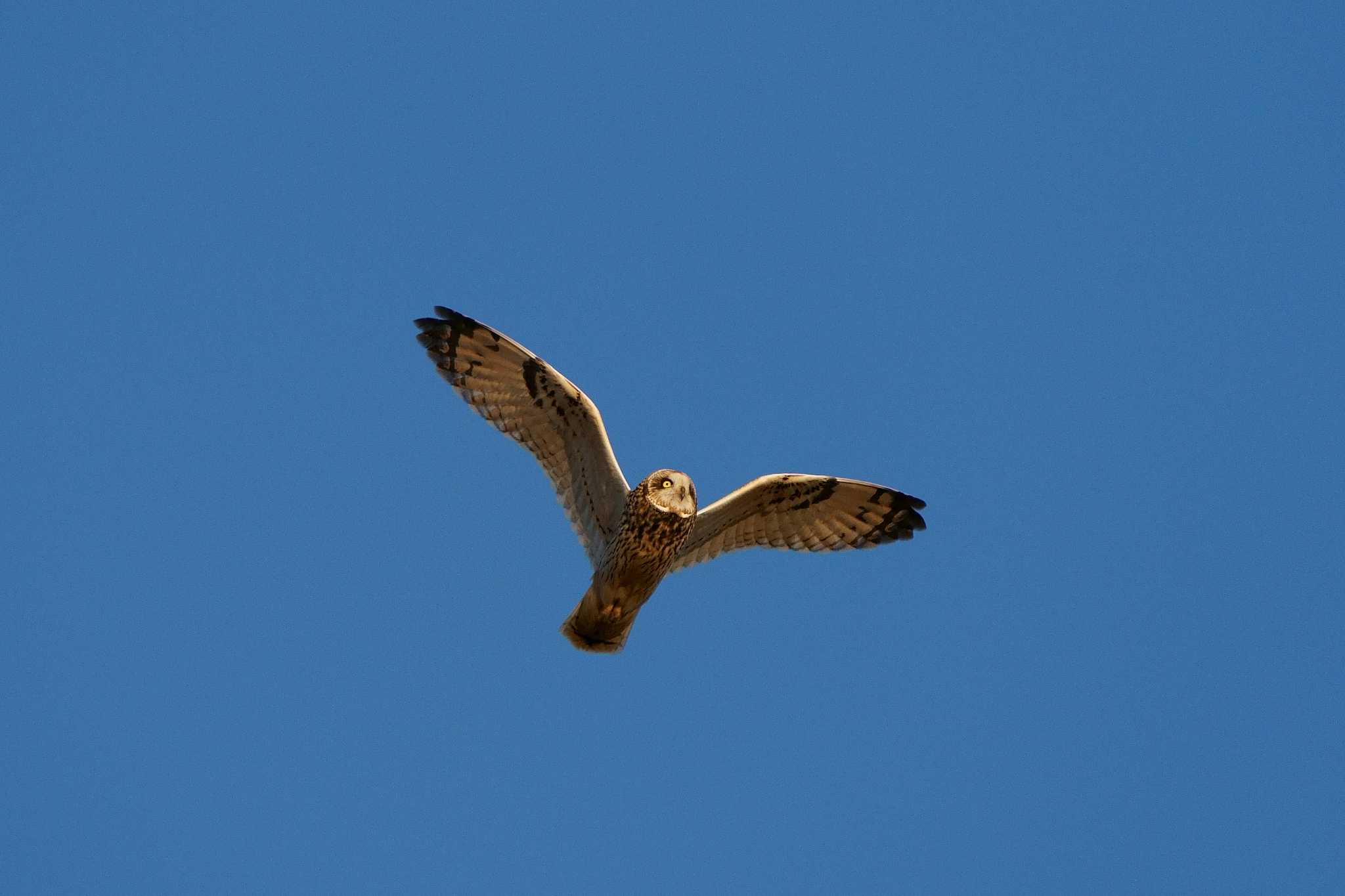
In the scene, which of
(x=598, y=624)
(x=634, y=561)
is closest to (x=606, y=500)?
(x=634, y=561)

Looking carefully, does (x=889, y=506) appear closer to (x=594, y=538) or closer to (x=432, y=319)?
(x=594, y=538)

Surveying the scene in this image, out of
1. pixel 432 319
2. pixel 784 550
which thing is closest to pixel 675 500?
pixel 784 550

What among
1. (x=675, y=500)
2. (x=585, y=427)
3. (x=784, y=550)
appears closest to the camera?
(x=675, y=500)

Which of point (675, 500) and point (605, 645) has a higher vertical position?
point (675, 500)

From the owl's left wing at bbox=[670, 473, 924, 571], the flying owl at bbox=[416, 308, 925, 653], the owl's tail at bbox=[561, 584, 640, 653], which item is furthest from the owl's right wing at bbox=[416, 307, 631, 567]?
the owl's left wing at bbox=[670, 473, 924, 571]

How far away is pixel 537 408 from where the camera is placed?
34.7ft

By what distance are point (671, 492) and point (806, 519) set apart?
1623 mm

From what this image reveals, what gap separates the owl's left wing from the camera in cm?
1055

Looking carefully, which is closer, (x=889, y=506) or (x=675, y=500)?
(x=675, y=500)

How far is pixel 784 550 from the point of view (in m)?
11.1

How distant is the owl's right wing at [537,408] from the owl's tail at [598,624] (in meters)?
0.33

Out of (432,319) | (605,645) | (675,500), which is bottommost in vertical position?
(605,645)

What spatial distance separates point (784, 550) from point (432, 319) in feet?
9.83

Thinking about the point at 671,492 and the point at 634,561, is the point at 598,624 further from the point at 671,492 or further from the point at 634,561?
the point at 671,492
